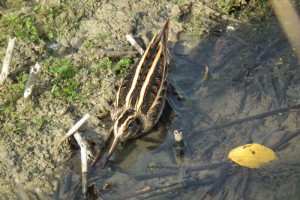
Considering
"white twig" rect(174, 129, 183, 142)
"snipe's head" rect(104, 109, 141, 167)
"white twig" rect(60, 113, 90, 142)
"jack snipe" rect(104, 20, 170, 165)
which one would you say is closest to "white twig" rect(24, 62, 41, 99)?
"white twig" rect(60, 113, 90, 142)

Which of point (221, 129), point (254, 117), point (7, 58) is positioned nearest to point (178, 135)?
point (221, 129)

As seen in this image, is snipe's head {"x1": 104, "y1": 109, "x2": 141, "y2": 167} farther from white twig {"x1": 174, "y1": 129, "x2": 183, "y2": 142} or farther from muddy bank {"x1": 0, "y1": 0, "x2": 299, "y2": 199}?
white twig {"x1": 174, "y1": 129, "x2": 183, "y2": 142}

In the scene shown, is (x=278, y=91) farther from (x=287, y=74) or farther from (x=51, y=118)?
(x=51, y=118)

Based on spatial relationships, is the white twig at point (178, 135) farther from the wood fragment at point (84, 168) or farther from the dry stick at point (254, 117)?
the wood fragment at point (84, 168)

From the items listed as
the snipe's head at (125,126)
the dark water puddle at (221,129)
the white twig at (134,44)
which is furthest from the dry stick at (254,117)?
the white twig at (134,44)

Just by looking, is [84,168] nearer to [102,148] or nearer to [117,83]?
[102,148]

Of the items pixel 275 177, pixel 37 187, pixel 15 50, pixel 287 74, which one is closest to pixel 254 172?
pixel 275 177
